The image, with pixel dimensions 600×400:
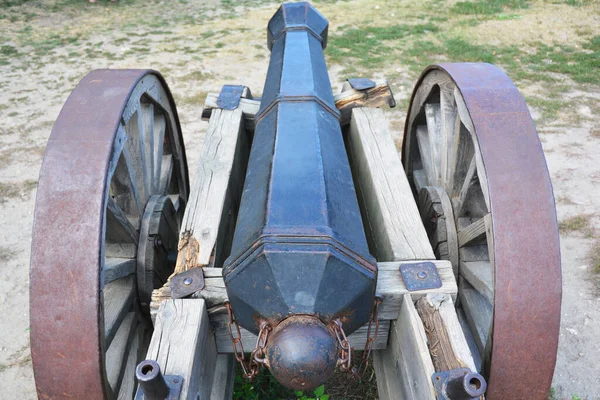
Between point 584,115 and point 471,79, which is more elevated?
point 471,79

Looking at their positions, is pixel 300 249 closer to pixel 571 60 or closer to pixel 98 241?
pixel 98 241

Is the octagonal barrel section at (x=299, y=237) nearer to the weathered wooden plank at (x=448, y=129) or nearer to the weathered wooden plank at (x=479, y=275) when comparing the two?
the weathered wooden plank at (x=479, y=275)

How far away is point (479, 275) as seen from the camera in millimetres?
2084

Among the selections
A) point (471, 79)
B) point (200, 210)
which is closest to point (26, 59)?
point (200, 210)

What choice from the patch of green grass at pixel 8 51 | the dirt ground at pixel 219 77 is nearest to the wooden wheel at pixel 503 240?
the dirt ground at pixel 219 77

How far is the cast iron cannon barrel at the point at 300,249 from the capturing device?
129 cm

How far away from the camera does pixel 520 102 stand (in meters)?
1.93

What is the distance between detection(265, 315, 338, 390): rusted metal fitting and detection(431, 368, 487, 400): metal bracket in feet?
0.97

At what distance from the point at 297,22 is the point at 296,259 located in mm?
2051

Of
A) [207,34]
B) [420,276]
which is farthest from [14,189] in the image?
[207,34]

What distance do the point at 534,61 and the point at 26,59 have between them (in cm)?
682

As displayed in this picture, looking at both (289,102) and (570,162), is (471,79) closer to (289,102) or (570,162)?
(289,102)

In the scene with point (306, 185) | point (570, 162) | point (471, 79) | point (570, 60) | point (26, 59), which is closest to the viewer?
point (306, 185)

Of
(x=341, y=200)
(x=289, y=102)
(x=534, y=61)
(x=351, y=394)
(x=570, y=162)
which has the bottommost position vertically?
(x=351, y=394)
